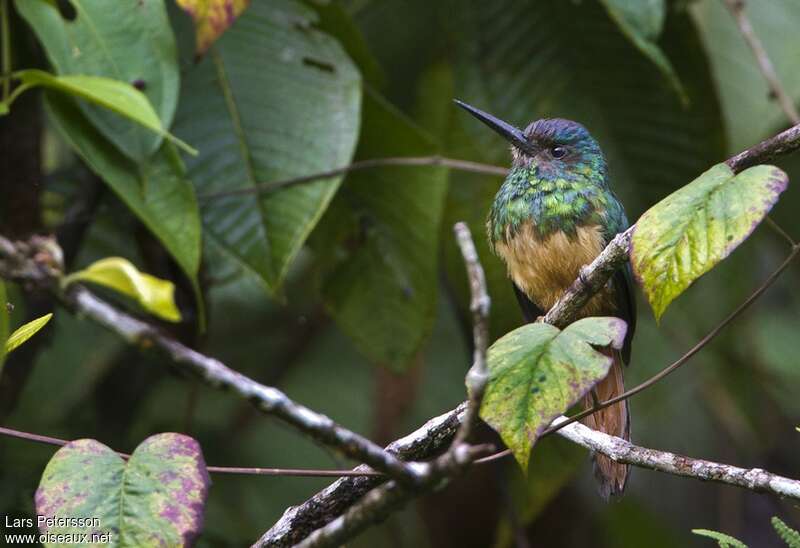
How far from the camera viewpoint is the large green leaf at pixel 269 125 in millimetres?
2100

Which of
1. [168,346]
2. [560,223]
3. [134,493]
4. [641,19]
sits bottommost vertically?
[560,223]

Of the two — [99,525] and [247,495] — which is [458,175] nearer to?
[247,495]

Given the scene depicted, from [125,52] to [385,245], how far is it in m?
0.84

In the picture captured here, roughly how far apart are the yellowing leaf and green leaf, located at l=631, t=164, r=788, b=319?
949 millimetres

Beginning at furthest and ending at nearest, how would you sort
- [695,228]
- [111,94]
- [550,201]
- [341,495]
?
[550,201], [111,94], [341,495], [695,228]

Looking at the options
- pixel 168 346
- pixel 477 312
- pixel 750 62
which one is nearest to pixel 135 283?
pixel 168 346

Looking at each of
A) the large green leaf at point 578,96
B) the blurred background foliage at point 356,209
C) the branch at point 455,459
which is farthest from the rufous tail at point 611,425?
the branch at point 455,459

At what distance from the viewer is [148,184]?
1.91 m

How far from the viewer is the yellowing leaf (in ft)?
6.05

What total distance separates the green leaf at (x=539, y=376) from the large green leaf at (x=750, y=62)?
4.77 feet

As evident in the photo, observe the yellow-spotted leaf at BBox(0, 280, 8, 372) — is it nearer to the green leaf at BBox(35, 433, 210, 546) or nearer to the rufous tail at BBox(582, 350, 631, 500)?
the green leaf at BBox(35, 433, 210, 546)

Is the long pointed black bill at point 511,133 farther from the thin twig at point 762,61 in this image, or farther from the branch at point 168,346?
the branch at point 168,346

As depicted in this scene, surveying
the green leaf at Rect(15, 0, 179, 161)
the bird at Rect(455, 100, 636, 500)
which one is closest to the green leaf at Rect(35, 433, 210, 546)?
the green leaf at Rect(15, 0, 179, 161)

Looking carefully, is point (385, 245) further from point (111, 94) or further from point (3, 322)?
point (3, 322)
